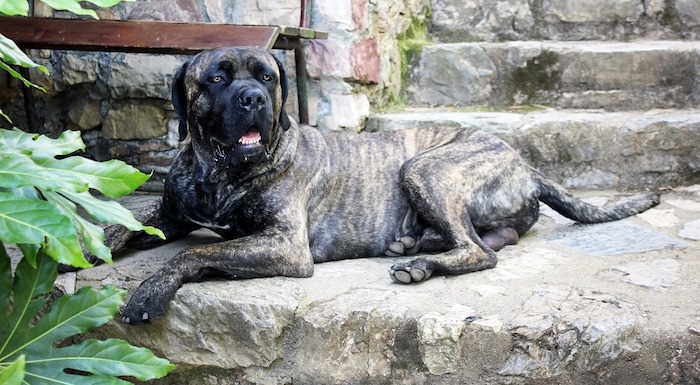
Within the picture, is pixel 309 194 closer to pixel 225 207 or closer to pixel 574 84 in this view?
pixel 225 207

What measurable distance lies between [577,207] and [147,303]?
215cm

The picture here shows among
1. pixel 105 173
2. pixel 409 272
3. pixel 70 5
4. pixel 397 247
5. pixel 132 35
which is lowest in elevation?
pixel 397 247

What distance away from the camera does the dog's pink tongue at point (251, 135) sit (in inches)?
130

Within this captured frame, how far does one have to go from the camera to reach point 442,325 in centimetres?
275

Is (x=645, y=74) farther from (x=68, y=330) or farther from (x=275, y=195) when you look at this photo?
(x=68, y=330)

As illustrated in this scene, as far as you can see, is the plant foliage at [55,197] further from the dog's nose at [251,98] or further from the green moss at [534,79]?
the green moss at [534,79]

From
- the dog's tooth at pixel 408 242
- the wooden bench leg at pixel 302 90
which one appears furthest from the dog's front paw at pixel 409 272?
the wooden bench leg at pixel 302 90

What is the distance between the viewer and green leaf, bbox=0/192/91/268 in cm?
174

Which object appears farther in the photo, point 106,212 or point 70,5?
point 106,212

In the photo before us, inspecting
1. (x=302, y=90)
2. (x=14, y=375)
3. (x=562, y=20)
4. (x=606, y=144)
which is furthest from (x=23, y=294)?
(x=562, y=20)

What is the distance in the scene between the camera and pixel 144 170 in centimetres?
482

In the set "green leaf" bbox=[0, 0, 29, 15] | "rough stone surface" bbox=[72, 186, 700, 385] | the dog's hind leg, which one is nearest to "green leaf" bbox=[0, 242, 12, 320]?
"green leaf" bbox=[0, 0, 29, 15]

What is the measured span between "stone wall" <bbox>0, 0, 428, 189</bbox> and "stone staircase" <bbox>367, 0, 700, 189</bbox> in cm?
39

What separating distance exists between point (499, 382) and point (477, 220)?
1.17 metres
